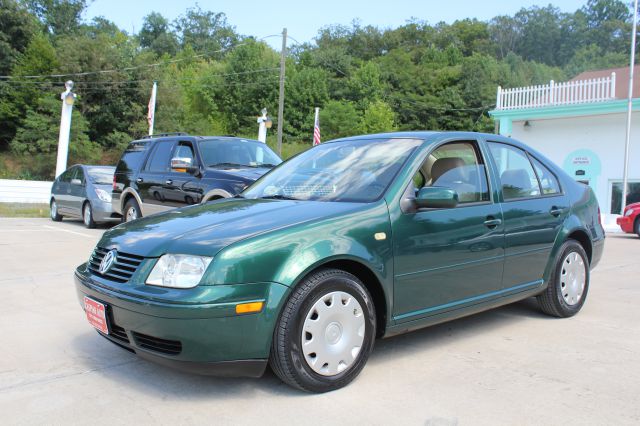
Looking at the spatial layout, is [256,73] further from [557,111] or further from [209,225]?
[209,225]

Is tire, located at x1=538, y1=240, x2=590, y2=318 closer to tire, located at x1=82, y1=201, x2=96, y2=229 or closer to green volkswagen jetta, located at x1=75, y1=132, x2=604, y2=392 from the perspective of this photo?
green volkswagen jetta, located at x1=75, y1=132, x2=604, y2=392

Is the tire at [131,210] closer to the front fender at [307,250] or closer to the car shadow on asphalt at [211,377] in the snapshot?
the car shadow on asphalt at [211,377]

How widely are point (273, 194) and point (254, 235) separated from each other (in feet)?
3.78

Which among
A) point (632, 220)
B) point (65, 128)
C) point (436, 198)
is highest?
point (65, 128)

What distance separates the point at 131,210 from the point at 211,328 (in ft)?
25.9

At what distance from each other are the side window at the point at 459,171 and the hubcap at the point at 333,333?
1248 mm

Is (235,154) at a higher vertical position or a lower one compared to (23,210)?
higher

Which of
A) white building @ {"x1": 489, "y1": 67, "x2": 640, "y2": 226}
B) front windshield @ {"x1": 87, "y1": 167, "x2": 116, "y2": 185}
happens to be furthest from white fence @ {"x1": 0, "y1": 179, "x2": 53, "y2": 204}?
white building @ {"x1": 489, "y1": 67, "x2": 640, "y2": 226}

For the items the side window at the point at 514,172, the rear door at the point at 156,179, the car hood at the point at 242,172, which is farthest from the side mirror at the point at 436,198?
the rear door at the point at 156,179

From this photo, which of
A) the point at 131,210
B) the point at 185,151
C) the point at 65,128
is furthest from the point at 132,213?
the point at 65,128

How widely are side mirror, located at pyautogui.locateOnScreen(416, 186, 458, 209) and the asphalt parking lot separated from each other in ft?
3.47

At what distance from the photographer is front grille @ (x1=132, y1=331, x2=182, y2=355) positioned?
2.95m

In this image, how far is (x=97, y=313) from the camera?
131 inches

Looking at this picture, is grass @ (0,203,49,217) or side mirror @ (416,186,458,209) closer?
side mirror @ (416,186,458,209)
